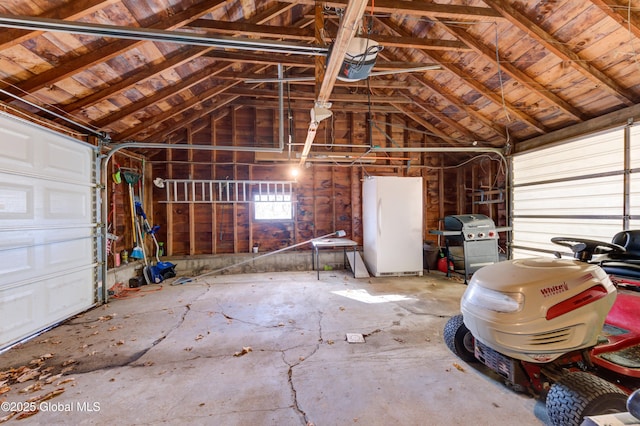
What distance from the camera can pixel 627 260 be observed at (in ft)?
7.15

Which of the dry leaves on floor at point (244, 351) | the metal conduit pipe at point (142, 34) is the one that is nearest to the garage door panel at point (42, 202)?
the metal conduit pipe at point (142, 34)

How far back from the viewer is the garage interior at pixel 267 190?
2.04 meters

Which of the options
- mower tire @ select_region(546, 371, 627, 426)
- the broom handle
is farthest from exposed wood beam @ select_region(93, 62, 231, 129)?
mower tire @ select_region(546, 371, 627, 426)

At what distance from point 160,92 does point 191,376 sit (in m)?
3.91

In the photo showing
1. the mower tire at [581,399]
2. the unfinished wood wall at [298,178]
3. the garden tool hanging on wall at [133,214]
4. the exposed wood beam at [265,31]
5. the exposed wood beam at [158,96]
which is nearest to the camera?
the mower tire at [581,399]

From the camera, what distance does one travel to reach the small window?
609 centimetres

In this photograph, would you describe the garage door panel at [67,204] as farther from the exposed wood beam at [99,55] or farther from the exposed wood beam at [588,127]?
the exposed wood beam at [588,127]

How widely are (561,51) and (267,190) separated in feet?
17.2

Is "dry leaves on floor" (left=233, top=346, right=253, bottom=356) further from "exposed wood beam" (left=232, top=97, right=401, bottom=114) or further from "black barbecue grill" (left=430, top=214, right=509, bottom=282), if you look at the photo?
"exposed wood beam" (left=232, top=97, right=401, bottom=114)

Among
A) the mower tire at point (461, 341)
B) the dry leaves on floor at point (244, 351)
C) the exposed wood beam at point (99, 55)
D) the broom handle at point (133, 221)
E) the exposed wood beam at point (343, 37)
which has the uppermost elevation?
the exposed wood beam at point (99, 55)

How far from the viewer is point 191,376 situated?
2166 mm

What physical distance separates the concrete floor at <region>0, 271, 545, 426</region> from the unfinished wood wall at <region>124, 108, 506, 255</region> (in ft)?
7.35

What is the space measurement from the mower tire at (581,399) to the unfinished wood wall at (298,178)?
16.2ft

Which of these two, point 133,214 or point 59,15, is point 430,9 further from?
point 133,214
